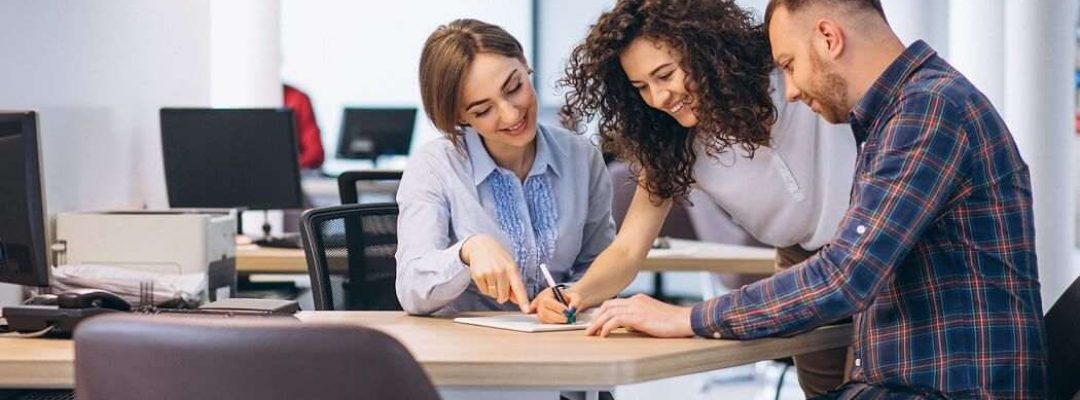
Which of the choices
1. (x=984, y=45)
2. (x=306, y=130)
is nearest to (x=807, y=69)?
(x=984, y=45)

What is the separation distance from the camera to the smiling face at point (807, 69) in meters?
2.04

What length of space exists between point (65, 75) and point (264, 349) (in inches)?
92.6

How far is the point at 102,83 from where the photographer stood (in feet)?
12.6

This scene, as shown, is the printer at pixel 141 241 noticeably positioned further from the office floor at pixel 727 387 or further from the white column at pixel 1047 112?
the white column at pixel 1047 112

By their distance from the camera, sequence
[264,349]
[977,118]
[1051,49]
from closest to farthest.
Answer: [264,349] < [977,118] < [1051,49]

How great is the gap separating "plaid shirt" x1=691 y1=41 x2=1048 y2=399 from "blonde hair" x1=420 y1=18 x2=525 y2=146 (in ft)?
2.62

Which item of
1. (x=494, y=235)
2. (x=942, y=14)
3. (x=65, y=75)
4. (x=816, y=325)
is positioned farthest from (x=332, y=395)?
(x=942, y=14)

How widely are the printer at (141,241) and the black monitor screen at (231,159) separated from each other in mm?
837

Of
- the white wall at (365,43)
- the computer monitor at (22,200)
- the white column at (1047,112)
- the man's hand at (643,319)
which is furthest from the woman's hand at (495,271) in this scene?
the white wall at (365,43)

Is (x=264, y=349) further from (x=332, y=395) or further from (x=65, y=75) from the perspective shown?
(x=65, y=75)

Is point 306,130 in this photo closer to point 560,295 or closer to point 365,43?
point 365,43

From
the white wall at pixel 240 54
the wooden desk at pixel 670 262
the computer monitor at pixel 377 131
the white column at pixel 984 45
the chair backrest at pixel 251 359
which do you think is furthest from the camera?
the computer monitor at pixel 377 131

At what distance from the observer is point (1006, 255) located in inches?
75.5

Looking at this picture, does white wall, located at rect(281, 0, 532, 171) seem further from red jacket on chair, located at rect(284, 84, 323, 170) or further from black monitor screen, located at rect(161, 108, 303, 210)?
black monitor screen, located at rect(161, 108, 303, 210)
